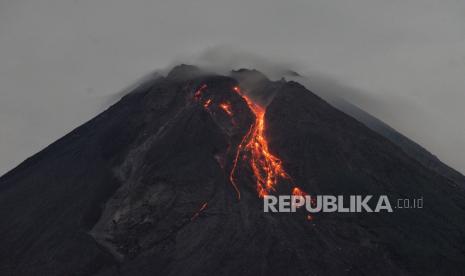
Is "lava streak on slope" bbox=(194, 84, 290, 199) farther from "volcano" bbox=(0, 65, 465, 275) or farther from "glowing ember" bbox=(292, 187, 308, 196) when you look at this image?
"glowing ember" bbox=(292, 187, 308, 196)

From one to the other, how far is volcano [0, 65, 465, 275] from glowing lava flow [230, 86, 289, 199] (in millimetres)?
179

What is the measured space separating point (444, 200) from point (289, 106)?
24988 mm

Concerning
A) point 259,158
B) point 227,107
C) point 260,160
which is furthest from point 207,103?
point 260,160

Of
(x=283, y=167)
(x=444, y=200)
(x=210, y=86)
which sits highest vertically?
(x=210, y=86)

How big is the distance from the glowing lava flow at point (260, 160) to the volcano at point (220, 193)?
0.18 meters

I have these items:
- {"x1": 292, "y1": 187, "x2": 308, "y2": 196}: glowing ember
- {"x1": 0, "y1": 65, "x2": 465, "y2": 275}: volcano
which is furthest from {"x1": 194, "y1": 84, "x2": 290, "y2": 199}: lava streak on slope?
{"x1": 292, "y1": 187, "x2": 308, "y2": 196}: glowing ember

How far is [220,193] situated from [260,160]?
9.80 metres

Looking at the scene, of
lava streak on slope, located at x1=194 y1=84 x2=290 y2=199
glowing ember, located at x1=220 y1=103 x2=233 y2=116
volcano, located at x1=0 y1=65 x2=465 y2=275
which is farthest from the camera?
glowing ember, located at x1=220 y1=103 x2=233 y2=116

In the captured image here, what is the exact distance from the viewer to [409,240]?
94.8 metres

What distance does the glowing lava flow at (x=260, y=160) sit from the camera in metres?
101

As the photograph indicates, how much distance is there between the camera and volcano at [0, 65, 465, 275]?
296ft

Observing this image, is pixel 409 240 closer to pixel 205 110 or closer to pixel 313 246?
pixel 313 246

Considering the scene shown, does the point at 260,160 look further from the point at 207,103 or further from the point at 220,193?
the point at 207,103

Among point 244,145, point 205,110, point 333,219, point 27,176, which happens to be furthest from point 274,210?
point 27,176
